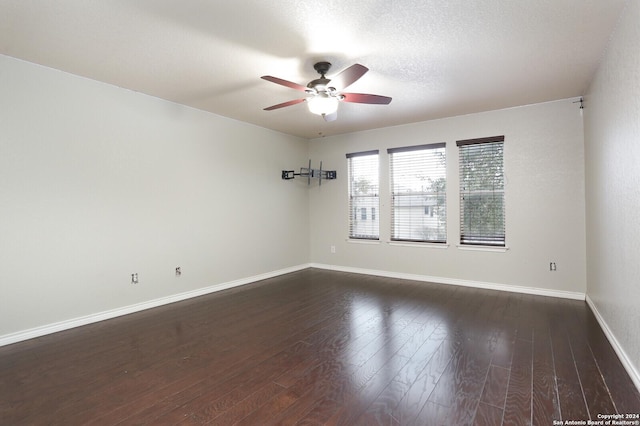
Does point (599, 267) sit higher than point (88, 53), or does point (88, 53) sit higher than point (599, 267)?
point (88, 53)

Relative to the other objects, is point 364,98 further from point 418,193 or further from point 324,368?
point 418,193

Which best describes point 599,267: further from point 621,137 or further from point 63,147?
point 63,147

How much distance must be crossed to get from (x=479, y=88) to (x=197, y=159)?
12.1ft

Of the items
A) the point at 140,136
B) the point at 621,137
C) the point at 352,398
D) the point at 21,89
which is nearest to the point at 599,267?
the point at 621,137

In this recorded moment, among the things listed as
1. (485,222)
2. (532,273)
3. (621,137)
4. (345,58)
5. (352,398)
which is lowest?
(352,398)

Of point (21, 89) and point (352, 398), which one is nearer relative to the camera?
point (352, 398)

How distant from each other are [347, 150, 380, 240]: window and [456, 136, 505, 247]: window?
1.44 m

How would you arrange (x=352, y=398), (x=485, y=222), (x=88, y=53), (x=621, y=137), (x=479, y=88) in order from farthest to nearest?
(x=485, y=222)
(x=479, y=88)
(x=88, y=53)
(x=621, y=137)
(x=352, y=398)

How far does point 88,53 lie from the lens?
2.85m

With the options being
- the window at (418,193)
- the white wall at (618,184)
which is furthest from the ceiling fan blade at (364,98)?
the window at (418,193)

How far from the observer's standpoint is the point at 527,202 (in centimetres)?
437

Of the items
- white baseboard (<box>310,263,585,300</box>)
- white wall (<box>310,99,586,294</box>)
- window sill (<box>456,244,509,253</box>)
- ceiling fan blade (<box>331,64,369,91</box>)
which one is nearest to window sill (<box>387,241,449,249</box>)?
white wall (<box>310,99,586,294</box>)

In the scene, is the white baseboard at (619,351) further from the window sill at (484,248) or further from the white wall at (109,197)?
the white wall at (109,197)

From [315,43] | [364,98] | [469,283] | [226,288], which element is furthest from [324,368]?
[469,283]
